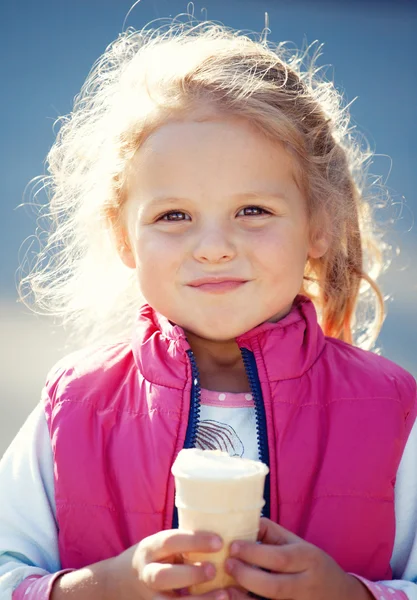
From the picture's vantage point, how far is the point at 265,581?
173 cm

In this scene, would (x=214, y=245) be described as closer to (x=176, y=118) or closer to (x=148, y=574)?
(x=176, y=118)

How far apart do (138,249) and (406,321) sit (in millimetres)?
2698

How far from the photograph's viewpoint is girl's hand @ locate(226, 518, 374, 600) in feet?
5.59

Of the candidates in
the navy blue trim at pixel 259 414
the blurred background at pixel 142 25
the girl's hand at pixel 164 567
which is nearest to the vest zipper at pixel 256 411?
the navy blue trim at pixel 259 414

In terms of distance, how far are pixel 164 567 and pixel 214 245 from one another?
74 cm

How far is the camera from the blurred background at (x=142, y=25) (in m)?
5.02

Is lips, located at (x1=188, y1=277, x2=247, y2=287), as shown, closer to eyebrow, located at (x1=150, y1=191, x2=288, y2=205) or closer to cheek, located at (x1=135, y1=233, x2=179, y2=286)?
cheek, located at (x1=135, y1=233, x2=179, y2=286)

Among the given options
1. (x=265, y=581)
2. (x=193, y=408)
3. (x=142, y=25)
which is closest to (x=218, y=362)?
(x=193, y=408)

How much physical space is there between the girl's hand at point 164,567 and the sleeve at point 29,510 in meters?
0.29

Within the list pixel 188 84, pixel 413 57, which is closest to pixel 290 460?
pixel 188 84

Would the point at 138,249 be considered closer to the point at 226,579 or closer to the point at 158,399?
the point at 158,399

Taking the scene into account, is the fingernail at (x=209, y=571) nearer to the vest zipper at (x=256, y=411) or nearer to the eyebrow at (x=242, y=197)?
the vest zipper at (x=256, y=411)

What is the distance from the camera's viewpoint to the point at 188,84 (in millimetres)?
2383

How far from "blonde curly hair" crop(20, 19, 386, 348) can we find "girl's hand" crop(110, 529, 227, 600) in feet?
3.23
